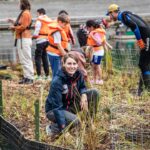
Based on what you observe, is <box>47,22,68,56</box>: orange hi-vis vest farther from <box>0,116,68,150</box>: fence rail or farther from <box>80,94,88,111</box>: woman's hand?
<box>80,94,88,111</box>: woman's hand

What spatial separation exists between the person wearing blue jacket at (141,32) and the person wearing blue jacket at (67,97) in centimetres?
235

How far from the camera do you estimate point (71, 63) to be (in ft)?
28.2

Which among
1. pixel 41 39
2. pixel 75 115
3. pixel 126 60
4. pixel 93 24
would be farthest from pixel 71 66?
pixel 126 60

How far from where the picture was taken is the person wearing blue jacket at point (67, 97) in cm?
853

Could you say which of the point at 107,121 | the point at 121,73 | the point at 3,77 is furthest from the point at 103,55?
the point at 107,121

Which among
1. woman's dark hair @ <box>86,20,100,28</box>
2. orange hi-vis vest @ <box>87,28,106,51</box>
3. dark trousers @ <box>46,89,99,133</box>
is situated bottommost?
dark trousers @ <box>46,89,99,133</box>

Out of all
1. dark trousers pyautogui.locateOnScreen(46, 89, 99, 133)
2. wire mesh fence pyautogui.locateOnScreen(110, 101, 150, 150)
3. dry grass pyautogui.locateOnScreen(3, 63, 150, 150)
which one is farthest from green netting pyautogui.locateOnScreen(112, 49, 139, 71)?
dark trousers pyautogui.locateOnScreen(46, 89, 99, 133)

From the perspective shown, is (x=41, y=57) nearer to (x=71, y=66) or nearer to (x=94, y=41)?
(x=94, y=41)

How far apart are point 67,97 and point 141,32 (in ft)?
8.90

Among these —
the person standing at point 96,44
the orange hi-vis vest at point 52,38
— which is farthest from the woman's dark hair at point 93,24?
the orange hi-vis vest at point 52,38

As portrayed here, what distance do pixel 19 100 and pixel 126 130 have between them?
2.70m

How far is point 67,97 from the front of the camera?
8742 millimetres

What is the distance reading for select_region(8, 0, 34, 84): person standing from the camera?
12.8 m

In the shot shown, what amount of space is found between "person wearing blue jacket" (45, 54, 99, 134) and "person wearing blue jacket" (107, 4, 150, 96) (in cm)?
235
